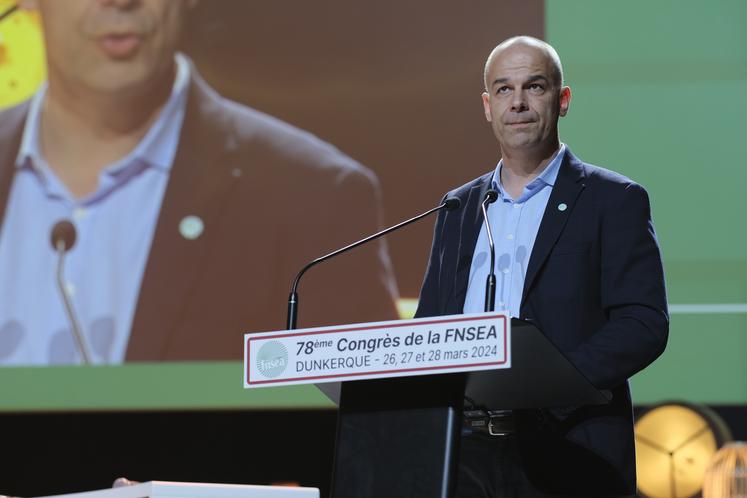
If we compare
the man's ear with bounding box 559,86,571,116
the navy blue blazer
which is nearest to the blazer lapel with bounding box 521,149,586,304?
the navy blue blazer

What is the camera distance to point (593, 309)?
210 centimetres

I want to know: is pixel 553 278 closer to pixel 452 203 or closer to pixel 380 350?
pixel 452 203

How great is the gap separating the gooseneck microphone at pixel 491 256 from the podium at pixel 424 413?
0.50 ft

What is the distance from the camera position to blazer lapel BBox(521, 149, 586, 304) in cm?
211

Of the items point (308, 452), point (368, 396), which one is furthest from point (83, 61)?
point (368, 396)

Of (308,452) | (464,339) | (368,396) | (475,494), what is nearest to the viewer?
(464,339)

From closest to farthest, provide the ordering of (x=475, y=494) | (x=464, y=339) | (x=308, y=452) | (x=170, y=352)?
(x=464, y=339) → (x=475, y=494) → (x=170, y=352) → (x=308, y=452)

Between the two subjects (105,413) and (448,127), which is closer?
(448,127)

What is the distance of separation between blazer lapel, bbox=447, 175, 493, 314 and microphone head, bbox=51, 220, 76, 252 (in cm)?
259

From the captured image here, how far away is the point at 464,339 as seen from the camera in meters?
1.69

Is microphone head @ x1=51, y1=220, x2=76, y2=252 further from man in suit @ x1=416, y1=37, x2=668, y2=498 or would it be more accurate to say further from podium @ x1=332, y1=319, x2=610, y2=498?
podium @ x1=332, y1=319, x2=610, y2=498

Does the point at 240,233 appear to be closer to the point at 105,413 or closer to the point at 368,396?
the point at 105,413

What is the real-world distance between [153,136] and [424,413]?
10.1ft

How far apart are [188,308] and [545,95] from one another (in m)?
2.52
